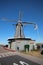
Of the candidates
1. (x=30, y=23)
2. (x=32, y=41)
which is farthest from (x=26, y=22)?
(x=32, y=41)

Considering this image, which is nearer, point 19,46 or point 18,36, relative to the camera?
point 19,46

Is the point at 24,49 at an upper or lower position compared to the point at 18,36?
lower

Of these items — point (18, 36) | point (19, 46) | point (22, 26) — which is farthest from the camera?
point (22, 26)

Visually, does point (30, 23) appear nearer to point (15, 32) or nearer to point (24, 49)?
point (15, 32)

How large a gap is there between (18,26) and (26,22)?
424 centimetres

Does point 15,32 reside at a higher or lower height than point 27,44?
higher

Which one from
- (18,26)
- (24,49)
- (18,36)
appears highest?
(18,26)

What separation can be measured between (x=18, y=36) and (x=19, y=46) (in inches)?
305

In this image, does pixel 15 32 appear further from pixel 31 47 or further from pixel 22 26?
pixel 31 47

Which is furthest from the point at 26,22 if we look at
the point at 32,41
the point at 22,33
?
the point at 32,41

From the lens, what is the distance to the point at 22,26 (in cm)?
5816

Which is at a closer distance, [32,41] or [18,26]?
[32,41]

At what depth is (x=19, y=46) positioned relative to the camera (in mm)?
46938

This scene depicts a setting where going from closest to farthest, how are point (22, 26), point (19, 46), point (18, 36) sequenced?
point (19, 46) < point (18, 36) < point (22, 26)
